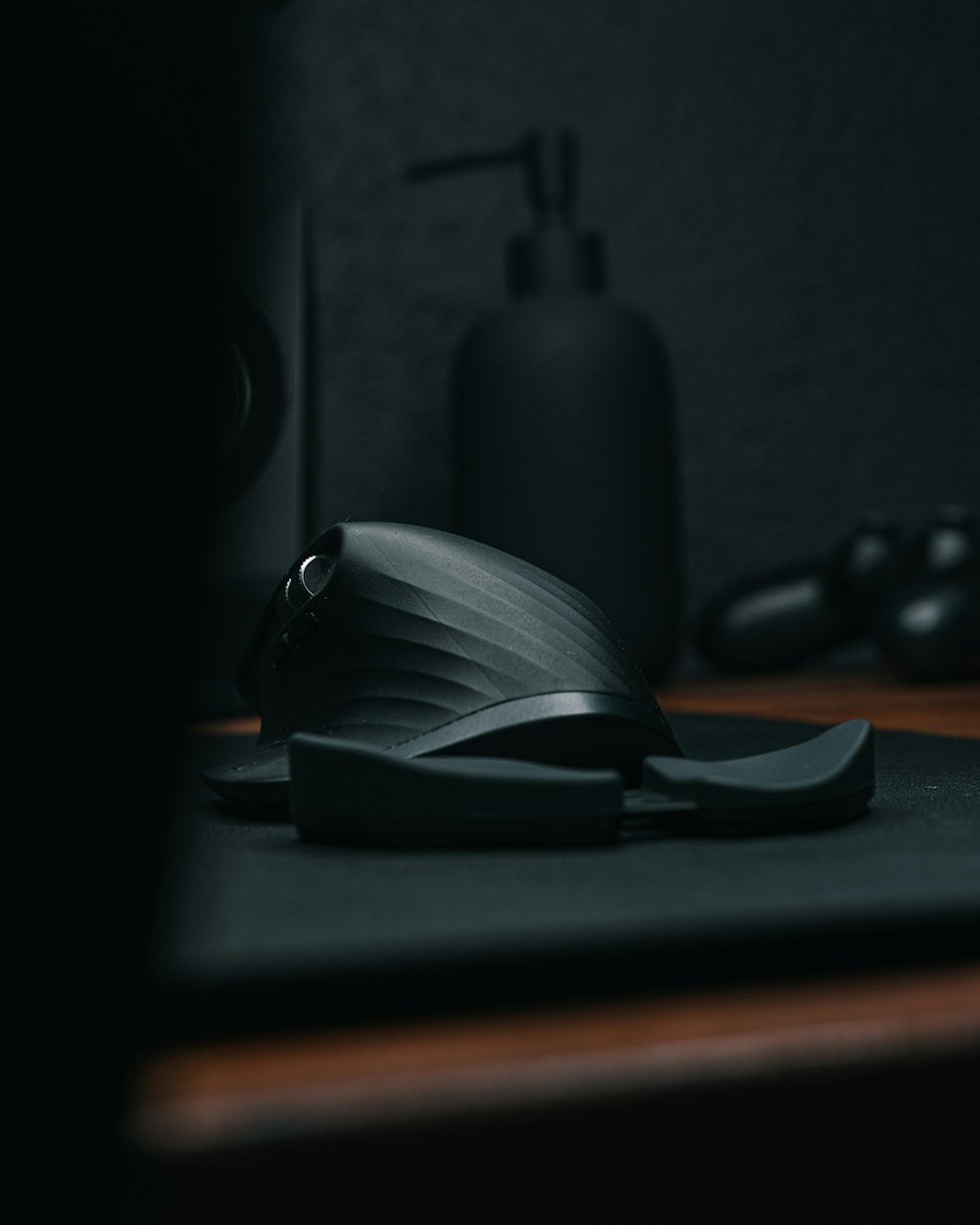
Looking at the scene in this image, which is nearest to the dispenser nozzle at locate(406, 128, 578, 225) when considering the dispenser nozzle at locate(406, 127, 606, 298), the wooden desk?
the dispenser nozzle at locate(406, 127, 606, 298)

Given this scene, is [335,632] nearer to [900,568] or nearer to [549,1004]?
[549,1004]

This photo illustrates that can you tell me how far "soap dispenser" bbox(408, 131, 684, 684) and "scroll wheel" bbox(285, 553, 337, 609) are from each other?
14.0 inches

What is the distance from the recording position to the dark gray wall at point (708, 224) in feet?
2.51

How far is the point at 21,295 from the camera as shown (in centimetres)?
10

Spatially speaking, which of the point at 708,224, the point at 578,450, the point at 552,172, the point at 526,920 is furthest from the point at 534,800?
the point at 708,224

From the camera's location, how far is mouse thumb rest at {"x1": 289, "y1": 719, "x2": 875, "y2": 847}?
18cm

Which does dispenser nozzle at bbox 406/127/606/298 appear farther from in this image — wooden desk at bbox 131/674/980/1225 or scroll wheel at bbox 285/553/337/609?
wooden desk at bbox 131/674/980/1225

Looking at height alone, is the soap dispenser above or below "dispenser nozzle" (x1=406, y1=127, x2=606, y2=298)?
below

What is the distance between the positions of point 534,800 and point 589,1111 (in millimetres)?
75

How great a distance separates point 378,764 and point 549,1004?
0.07 m

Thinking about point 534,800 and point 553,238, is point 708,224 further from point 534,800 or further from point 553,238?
point 534,800

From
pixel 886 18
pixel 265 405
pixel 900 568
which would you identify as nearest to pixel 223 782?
pixel 265 405

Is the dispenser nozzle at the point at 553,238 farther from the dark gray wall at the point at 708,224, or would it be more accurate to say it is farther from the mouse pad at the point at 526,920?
the mouse pad at the point at 526,920

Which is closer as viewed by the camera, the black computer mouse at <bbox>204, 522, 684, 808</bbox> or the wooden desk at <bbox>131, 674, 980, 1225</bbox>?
the wooden desk at <bbox>131, 674, 980, 1225</bbox>
